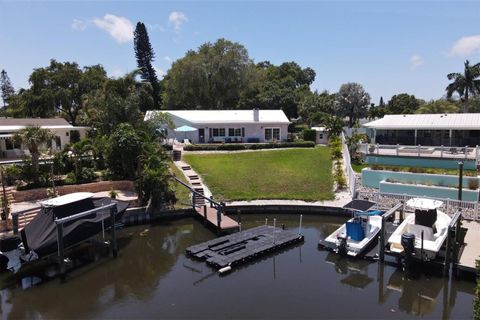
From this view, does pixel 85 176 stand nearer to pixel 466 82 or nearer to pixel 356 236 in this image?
pixel 356 236

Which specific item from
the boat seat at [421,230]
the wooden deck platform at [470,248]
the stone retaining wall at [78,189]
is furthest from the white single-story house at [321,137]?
the boat seat at [421,230]

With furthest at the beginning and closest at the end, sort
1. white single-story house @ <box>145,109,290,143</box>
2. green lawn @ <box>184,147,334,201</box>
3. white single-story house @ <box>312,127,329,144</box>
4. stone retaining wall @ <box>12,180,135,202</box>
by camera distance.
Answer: white single-story house @ <box>312,127,329,144</box>, white single-story house @ <box>145,109,290,143</box>, green lawn @ <box>184,147,334,201</box>, stone retaining wall @ <box>12,180,135,202</box>

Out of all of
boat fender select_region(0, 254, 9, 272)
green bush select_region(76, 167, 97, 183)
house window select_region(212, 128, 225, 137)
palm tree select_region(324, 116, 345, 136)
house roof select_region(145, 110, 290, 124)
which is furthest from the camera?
house roof select_region(145, 110, 290, 124)

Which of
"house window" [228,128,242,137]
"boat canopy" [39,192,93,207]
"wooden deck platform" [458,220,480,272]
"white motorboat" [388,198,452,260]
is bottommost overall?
"wooden deck platform" [458,220,480,272]

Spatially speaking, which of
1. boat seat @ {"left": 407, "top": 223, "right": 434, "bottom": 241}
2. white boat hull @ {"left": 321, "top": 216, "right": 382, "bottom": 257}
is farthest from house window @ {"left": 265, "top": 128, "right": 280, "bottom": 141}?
boat seat @ {"left": 407, "top": 223, "right": 434, "bottom": 241}

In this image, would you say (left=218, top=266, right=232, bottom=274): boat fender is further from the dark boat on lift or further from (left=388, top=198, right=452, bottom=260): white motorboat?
(left=388, top=198, right=452, bottom=260): white motorboat

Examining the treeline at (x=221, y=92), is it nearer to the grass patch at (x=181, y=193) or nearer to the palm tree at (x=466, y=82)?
the palm tree at (x=466, y=82)

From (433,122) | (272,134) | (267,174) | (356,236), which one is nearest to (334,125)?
(272,134)
